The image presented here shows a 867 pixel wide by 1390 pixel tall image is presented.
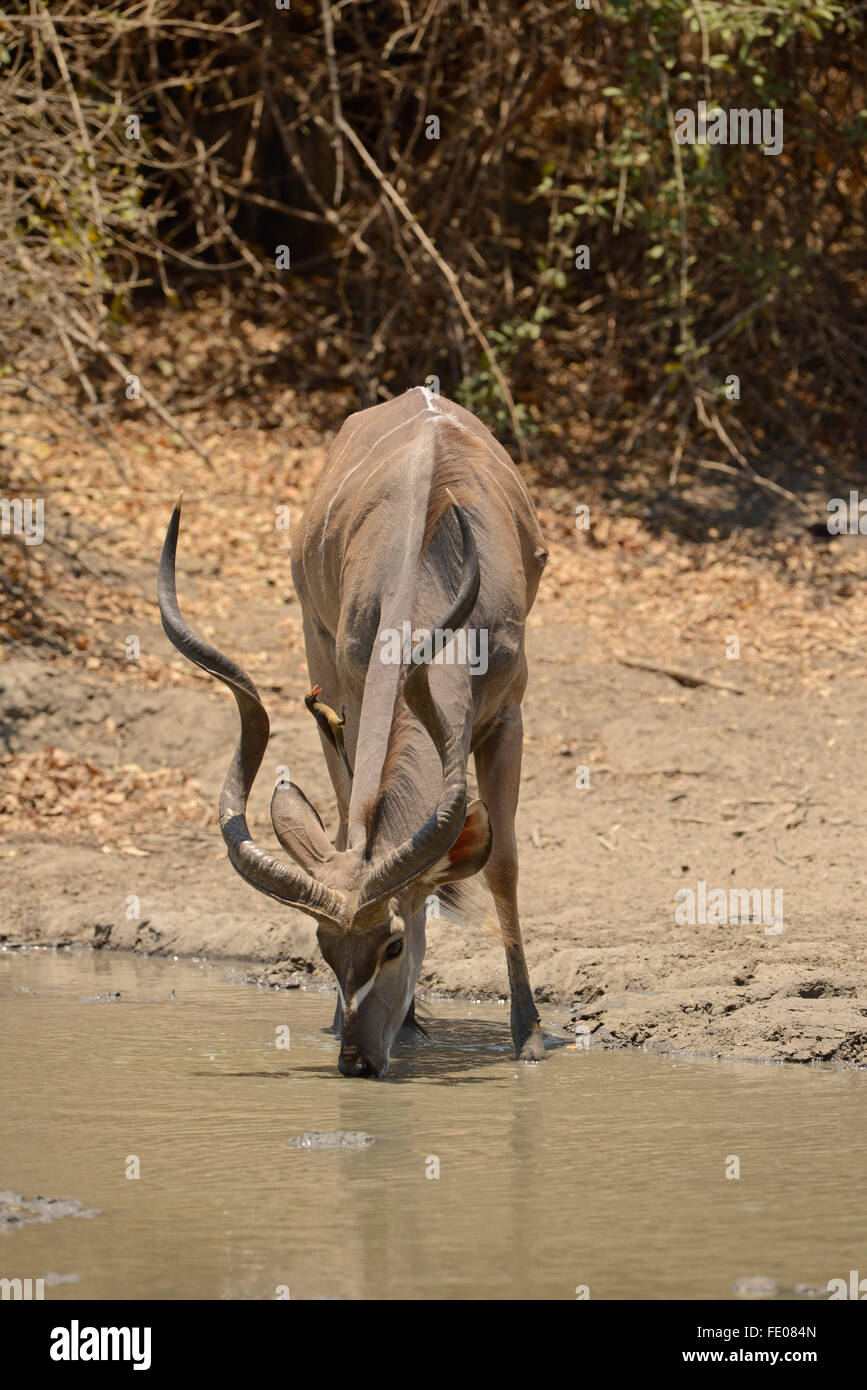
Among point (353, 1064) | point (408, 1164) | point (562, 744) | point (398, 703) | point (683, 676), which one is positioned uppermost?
point (683, 676)

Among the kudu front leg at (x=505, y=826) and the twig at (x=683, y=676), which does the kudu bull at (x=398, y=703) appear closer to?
the kudu front leg at (x=505, y=826)

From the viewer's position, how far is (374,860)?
4797mm

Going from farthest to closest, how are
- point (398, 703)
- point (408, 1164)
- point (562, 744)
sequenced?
point (562, 744) < point (398, 703) < point (408, 1164)

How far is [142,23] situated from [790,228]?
502 centimetres

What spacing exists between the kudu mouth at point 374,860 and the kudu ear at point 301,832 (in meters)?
0.09

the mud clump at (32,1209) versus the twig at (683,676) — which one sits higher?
the twig at (683,676)

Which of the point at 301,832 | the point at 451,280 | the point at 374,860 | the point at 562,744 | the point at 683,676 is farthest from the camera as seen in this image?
the point at 451,280

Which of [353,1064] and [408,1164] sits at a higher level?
[353,1064]

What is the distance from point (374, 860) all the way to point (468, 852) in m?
0.30

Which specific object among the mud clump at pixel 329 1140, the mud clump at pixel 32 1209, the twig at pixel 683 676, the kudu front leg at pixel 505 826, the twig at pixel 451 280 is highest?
the twig at pixel 451 280

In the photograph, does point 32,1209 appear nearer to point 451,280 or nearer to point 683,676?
point 683,676

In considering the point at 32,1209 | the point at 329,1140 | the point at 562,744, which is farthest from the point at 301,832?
the point at 562,744

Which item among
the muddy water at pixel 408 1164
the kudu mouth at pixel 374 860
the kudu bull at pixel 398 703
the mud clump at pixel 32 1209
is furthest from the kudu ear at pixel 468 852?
the mud clump at pixel 32 1209

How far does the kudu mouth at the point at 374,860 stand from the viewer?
4621 mm
